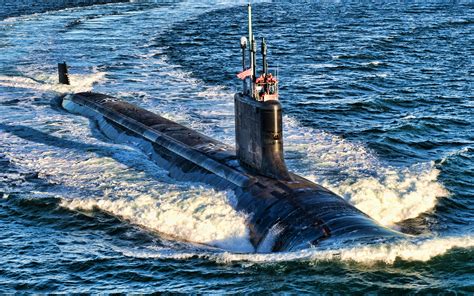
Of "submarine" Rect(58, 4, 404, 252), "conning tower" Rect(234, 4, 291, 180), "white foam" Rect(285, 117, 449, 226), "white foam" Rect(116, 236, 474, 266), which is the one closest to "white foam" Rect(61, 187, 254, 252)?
"submarine" Rect(58, 4, 404, 252)

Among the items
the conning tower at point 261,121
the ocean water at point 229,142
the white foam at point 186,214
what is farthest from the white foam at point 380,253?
the conning tower at point 261,121

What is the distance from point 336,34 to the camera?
201ft

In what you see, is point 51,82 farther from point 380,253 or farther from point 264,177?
point 380,253

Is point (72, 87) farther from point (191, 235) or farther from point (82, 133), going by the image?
point (191, 235)

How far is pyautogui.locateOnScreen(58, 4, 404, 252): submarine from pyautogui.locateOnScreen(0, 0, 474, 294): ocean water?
0.68 m

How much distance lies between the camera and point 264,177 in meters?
22.1

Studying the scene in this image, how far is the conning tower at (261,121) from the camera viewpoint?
20750mm

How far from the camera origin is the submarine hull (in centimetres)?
1823

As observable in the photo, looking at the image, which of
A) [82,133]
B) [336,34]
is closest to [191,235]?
[82,133]

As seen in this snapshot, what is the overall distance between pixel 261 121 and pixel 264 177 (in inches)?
84.2

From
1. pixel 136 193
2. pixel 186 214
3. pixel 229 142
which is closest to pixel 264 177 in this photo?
pixel 186 214

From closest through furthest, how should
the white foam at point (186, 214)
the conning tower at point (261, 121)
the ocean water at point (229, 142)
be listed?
1. the ocean water at point (229, 142)
2. the conning tower at point (261, 121)
3. the white foam at point (186, 214)

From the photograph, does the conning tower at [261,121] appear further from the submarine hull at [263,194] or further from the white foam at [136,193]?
the white foam at [136,193]

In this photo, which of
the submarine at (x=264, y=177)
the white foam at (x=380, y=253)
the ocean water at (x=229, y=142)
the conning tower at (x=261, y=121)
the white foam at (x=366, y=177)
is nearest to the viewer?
the white foam at (x=380, y=253)
